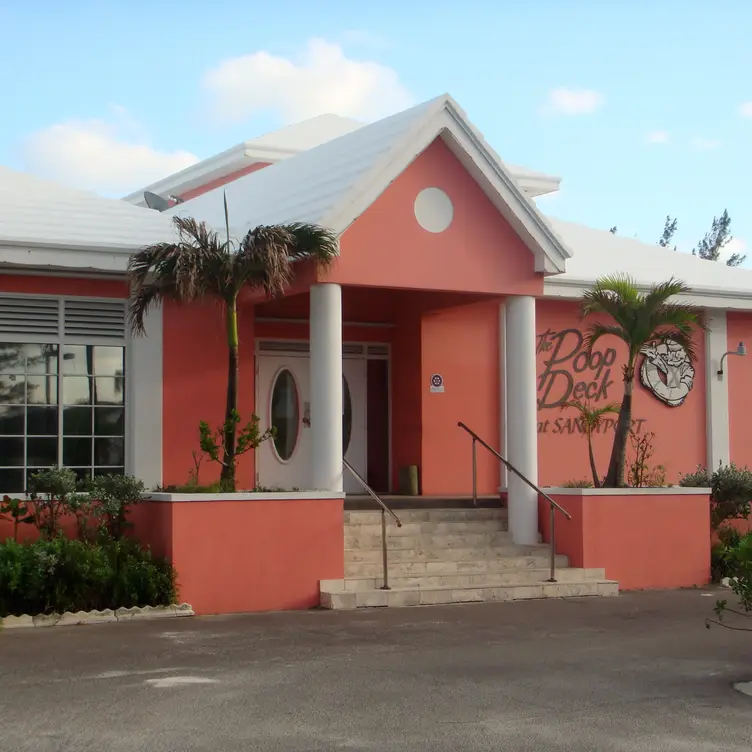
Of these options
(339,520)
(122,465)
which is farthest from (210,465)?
(339,520)

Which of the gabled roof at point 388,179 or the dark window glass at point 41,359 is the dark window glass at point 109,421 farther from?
the gabled roof at point 388,179

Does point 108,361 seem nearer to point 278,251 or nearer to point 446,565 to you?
point 278,251

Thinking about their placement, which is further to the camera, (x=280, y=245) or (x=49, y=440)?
(x=49, y=440)

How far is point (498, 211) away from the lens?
15.8 meters

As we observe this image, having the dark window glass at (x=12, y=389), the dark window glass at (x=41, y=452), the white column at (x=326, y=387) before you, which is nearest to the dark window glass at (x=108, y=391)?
the dark window glass at (x=41, y=452)

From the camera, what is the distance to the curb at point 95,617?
12.1 metres

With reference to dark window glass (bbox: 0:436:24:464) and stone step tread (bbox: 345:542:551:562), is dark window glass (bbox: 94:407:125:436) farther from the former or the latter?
stone step tread (bbox: 345:542:551:562)

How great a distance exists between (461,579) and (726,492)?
201 inches

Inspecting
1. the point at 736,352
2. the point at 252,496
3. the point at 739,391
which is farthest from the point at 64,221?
the point at 739,391

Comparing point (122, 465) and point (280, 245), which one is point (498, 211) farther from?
point (122, 465)

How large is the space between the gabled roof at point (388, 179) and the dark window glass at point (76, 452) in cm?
343

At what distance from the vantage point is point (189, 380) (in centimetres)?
1547

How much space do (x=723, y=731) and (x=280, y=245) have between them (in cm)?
774

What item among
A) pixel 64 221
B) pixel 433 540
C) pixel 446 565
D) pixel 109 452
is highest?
pixel 64 221
